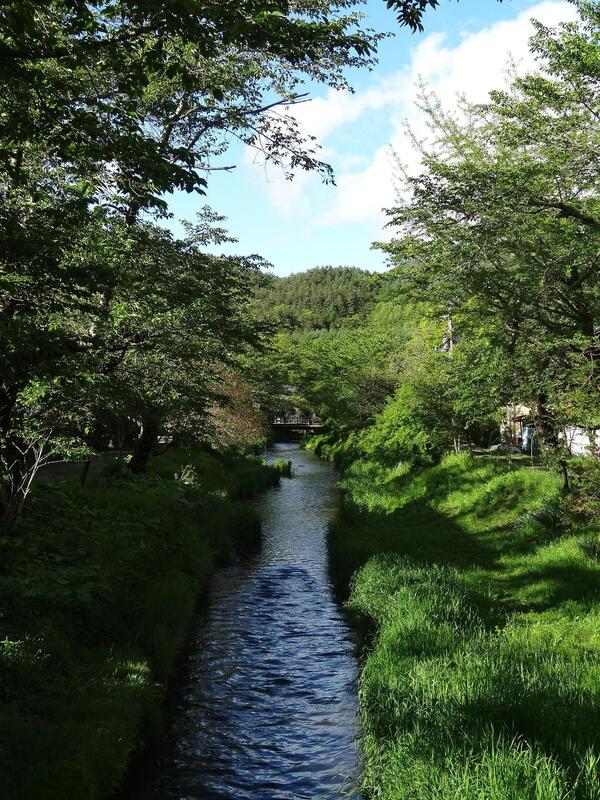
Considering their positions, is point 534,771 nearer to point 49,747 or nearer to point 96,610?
point 49,747

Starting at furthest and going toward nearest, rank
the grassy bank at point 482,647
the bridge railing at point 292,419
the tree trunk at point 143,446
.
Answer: the bridge railing at point 292,419 → the tree trunk at point 143,446 → the grassy bank at point 482,647

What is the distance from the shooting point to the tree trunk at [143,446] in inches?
693

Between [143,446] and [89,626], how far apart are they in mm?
10745

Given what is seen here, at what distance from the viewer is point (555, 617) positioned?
877cm

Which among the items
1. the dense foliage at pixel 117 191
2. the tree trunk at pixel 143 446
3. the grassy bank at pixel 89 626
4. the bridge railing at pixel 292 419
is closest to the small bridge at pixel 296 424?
the bridge railing at pixel 292 419

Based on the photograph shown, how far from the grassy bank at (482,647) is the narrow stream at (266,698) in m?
0.59

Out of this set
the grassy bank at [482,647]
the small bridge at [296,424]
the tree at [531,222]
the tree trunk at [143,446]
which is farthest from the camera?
the small bridge at [296,424]

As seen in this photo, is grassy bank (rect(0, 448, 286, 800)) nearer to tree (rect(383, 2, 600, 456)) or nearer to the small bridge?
tree (rect(383, 2, 600, 456))

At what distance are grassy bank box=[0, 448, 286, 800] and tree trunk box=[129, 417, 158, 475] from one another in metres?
3.09

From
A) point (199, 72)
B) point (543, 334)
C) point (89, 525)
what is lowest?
point (89, 525)

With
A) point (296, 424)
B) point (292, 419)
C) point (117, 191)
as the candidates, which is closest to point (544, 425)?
point (117, 191)

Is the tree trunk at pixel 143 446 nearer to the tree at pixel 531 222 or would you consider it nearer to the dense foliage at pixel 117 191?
the dense foliage at pixel 117 191

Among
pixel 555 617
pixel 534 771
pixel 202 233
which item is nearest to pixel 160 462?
pixel 202 233

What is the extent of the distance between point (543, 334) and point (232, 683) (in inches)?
362
